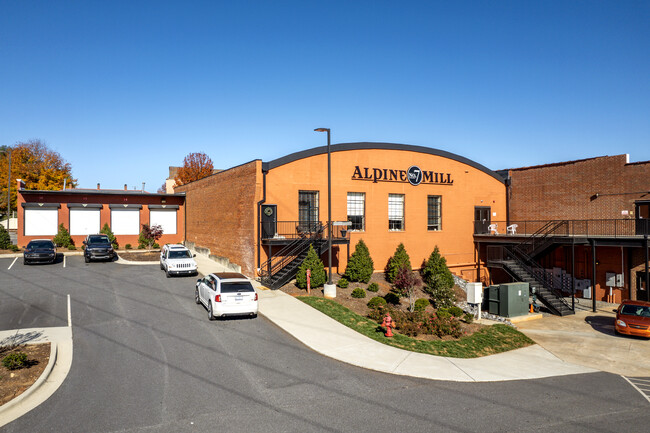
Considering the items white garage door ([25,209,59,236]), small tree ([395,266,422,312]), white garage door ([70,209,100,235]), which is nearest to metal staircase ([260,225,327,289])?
small tree ([395,266,422,312])

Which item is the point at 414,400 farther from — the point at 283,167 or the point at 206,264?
the point at 206,264

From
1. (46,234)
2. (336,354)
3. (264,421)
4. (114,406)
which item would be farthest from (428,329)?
(46,234)

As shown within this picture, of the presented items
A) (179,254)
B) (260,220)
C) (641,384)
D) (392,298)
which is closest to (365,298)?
(392,298)

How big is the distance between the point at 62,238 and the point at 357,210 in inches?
1099

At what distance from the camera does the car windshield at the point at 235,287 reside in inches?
648

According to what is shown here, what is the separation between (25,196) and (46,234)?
3.80 m

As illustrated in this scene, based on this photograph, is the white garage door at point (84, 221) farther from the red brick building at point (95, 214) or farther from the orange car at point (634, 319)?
the orange car at point (634, 319)

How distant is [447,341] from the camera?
52.2 feet

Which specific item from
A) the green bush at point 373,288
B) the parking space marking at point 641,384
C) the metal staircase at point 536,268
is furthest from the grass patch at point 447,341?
the metal staircase at point 536,268

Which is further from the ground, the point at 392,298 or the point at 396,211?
the point at 396,211

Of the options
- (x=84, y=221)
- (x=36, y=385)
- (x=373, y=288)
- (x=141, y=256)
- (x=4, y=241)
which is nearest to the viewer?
(x=36, y=385)

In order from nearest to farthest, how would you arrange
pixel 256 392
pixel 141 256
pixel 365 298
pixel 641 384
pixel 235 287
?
pixel 256 392 < pixel 641 384 < pixel 235 287 < pixel 365 298 < pixel 141 256

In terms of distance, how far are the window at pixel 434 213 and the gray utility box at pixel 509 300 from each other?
9.78m

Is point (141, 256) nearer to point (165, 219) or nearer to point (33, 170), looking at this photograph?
point (165, 219)
